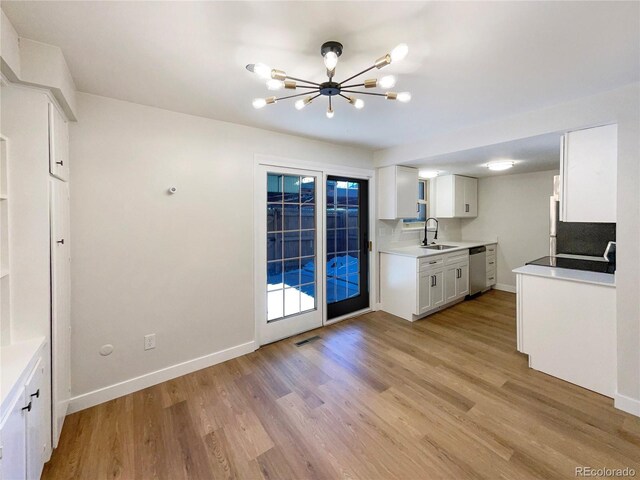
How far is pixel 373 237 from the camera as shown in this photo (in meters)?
3.96

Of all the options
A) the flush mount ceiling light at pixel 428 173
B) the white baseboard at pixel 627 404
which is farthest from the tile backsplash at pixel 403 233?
the white baseboard at pixel 627 404

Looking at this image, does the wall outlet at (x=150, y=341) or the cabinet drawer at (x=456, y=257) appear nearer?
the wall outlet at (x=150, y=341)

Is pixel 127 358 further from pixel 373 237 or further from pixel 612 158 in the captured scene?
pixel 612 158

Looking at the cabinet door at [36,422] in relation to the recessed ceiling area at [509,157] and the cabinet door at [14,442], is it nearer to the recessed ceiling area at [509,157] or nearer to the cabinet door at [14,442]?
the cabinet door at [14,442]

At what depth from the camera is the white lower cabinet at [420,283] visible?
3582mm

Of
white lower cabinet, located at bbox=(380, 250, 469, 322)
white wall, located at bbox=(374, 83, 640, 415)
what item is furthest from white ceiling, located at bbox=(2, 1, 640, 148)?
white lower cabinet, located at bbox=(380, 250, 469, 322)

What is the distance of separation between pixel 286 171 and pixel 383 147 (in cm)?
150

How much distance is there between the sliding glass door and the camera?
2955 millimetres

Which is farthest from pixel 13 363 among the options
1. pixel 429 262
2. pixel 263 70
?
pixel 429 262

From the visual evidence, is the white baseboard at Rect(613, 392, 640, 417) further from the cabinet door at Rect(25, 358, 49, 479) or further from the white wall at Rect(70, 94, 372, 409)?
the cabinet door at Rect(25, 358, 49, 479)

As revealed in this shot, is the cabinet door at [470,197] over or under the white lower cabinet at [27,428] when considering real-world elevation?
over

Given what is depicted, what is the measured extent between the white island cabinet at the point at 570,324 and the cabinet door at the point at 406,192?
5.41 ft

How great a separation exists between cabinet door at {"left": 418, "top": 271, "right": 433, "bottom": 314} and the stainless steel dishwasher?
1233 millimetres

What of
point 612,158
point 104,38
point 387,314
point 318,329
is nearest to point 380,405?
point 318,329
